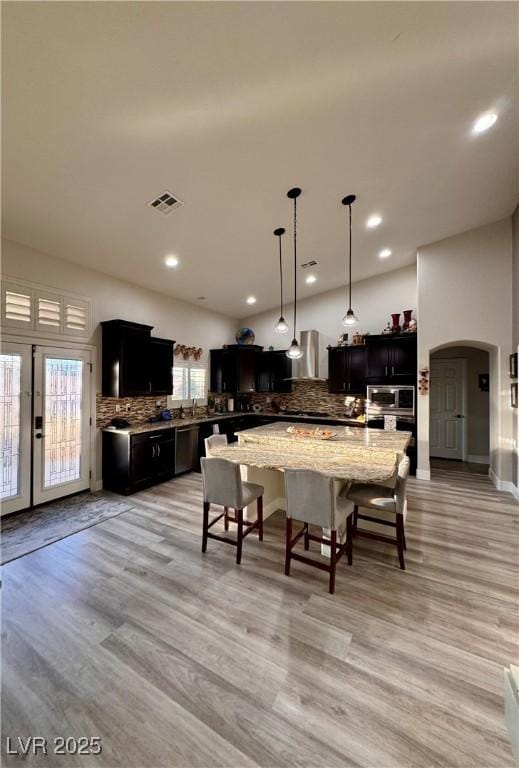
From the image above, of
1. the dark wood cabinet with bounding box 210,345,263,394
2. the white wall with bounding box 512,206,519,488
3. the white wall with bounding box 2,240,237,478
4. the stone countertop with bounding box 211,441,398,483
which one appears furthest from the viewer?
the dark wood cabinet with bounding box 210,345,263,394

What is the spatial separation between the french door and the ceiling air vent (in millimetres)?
2253

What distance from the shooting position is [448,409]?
21.2 ft

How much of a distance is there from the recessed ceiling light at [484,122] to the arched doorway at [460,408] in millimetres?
3946

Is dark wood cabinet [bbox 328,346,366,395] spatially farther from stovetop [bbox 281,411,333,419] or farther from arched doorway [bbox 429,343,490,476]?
arched doorway [bbox 429,343,490,476]

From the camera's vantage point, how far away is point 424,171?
3289mm

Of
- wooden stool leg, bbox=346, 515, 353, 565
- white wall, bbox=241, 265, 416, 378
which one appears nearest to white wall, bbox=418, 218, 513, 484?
white wall, bbox=241, 265, 416, 378

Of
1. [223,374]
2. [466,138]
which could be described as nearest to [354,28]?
[466,138]

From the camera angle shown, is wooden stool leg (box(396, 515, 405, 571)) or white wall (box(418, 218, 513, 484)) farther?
white wall (box(418, 218, 513, 484))

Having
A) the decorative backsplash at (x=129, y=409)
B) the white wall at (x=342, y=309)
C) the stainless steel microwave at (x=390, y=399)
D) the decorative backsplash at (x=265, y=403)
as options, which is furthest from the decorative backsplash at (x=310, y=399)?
the decorative backsplash at (x=129, y=409)

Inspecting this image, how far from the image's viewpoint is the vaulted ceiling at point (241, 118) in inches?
70.6

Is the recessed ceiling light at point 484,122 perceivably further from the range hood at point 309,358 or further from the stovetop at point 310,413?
the stovetop at point 310,413

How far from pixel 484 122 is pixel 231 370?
524 cm

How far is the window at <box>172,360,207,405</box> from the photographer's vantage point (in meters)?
5.95

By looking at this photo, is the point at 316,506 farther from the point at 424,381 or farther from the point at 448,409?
the point at 448,409
